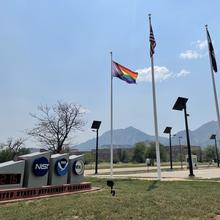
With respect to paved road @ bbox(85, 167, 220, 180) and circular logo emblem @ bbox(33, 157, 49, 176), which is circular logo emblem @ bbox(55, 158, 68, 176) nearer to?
circular logo emblem @ bbox(33, 157, 49, 176)

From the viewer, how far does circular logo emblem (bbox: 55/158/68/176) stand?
44.2 feet

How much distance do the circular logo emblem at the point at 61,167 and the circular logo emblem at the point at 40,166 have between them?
729 millimetres

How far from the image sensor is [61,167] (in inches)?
540

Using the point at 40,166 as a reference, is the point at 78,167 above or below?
above

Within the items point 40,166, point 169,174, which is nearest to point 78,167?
point 40,166

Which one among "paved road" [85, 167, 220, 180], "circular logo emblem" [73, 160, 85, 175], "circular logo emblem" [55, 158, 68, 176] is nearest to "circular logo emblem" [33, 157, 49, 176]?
"circular logo emblem" [55, 158, 68, 176]

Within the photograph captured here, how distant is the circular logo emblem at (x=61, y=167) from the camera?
13477 mm

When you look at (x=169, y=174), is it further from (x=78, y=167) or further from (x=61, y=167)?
(x=61, y=167)

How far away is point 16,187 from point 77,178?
13.1 ft

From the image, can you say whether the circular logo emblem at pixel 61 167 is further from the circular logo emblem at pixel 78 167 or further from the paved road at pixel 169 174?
the paved road at pixel 169 174

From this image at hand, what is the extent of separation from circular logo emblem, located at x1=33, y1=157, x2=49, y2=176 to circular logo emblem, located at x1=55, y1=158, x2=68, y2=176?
0.73 metres

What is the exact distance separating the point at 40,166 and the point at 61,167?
1.47 metres

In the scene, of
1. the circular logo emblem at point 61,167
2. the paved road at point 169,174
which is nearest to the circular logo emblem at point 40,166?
the circular logo emblem at point 61,167

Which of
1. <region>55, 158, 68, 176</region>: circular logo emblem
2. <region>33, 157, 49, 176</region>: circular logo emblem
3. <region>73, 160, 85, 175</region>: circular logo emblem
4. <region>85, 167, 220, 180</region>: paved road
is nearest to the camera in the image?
<region>33, 157, 49, 176</region>: circular logo emblem
